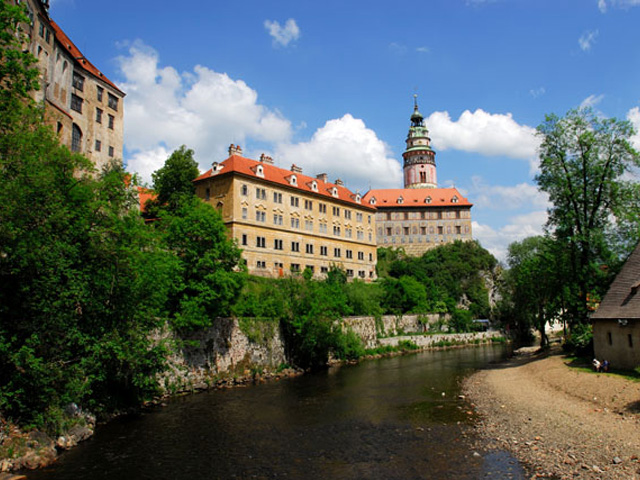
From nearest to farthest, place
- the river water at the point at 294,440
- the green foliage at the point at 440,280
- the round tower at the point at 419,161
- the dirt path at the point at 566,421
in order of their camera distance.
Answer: the dirt path at the point at 566,421
the river water at the point at 294,440
the green foliage at the point at 440,280
the round tower at the point at 419,161

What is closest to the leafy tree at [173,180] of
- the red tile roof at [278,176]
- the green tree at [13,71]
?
the red tile roof at [278,176]

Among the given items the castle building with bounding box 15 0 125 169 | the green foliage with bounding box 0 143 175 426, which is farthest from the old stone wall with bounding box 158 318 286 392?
the castle building with bounding box 15 0 125 169

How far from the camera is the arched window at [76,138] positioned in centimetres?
3522

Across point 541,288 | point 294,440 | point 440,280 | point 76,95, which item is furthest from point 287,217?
point 294,440

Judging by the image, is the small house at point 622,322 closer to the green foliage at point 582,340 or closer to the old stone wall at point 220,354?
the green foliage at point 582,340

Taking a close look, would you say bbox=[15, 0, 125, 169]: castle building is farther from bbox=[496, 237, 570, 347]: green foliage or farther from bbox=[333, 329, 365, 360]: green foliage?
bbox=[496, 237, 570, 347]: green foliage

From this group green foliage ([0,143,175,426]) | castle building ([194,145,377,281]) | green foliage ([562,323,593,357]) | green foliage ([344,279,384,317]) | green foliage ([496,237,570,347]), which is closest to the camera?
green foliage ([0,143,175,426])

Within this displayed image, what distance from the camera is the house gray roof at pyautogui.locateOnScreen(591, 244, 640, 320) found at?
21388 millimetres

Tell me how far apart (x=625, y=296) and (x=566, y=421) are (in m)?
9.88

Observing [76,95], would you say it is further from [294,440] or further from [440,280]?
[440,280]

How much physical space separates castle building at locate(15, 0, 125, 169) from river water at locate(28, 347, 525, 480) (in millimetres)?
19049

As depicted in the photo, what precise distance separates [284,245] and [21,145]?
32.8m

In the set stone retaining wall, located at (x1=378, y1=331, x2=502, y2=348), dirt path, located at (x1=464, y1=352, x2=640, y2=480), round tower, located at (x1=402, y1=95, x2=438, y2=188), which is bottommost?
dirt path, located at (x1=464, y1=352, x2=640, y2=480)

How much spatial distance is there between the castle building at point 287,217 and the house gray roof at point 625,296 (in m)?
28.5
